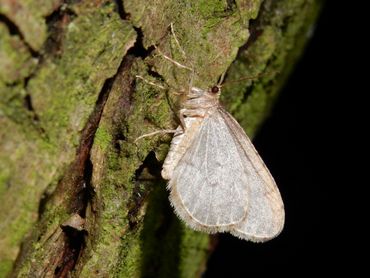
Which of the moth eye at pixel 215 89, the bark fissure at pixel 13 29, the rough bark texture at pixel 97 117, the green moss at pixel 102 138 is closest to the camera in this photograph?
the bark fissure at pixel 13 29

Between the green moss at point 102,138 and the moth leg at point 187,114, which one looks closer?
the green moss at point 102,138

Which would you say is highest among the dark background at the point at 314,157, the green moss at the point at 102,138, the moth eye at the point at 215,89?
the moth eye at the point at 215,89

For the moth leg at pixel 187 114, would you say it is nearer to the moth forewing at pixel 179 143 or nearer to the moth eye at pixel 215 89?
the moth forewing at pixel 179 143

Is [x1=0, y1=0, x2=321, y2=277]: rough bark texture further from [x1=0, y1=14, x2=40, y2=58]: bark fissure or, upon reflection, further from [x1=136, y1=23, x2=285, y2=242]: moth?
[x1=136, y1=23, x2=285, y2=242]: moth

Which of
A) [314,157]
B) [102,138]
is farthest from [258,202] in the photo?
[314,157]

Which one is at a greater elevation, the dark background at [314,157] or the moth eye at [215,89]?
the moth eye at [215,89]

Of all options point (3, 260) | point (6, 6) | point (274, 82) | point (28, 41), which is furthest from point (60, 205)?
point (274, 82)

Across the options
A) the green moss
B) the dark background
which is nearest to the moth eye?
the green moss

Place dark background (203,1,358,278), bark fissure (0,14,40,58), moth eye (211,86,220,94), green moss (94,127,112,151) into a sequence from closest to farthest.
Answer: bark fissure (0,14,40,58)
green moss (94,127,112,151)
moth eye (211,86,220,94)
dark background (203,1,358,278)

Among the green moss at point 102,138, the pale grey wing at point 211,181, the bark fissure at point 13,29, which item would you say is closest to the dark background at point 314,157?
the pale grey wing at point 211,181
